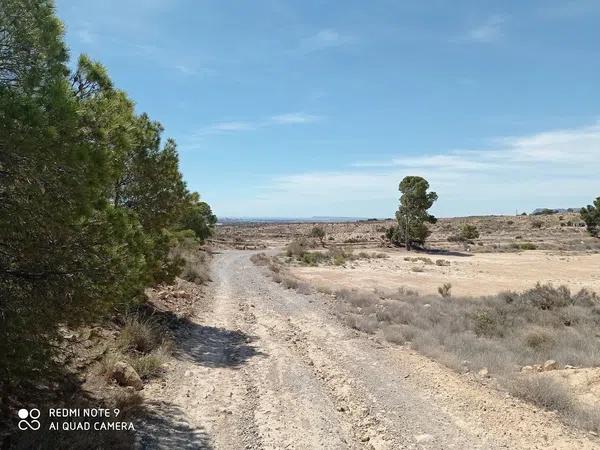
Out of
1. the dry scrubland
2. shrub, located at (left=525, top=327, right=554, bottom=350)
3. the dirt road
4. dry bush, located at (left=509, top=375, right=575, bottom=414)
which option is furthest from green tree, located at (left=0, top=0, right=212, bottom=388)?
shrub, located at (left=525, top=327, right=554, bottom=350)

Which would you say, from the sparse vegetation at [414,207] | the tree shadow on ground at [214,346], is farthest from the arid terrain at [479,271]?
the tree shadow on ground at [214,346]

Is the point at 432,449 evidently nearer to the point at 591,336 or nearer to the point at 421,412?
the point at 421,412

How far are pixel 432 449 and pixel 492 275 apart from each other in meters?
34.2

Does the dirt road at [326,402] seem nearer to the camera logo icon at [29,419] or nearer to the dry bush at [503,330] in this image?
the dry bush at [503,330]

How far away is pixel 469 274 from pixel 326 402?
1305 inches

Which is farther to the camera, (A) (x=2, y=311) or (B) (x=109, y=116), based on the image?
(B) (x=109, y=116)

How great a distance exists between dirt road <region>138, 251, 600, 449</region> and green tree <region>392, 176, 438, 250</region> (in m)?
53.8

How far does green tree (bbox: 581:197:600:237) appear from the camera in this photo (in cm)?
7162

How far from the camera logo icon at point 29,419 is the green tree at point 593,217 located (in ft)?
264

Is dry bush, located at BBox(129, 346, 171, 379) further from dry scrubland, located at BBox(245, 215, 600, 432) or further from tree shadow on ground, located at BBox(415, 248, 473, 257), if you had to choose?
tree shadow on ground, located at BBox(415, 248, 473, 257)

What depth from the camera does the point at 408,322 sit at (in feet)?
52.8

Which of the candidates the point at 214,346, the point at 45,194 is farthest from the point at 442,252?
the point at 45,194

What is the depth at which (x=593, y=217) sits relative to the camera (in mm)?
72562

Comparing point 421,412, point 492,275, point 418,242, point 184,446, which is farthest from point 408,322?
point 418,242
